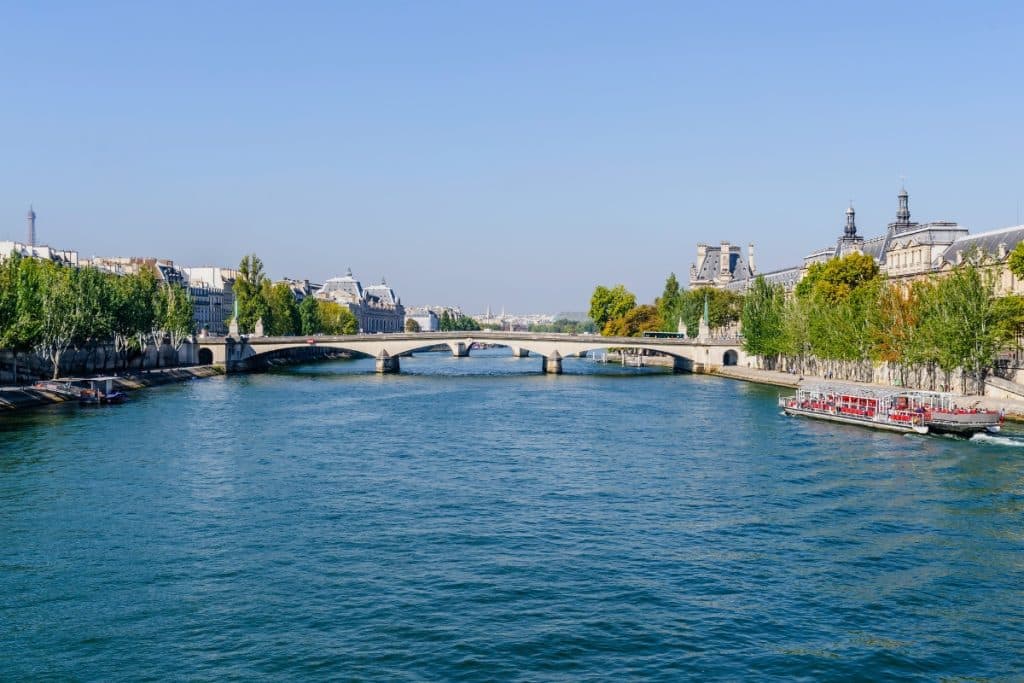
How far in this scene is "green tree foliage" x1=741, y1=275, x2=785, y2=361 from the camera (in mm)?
105312

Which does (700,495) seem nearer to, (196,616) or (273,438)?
(196,616)

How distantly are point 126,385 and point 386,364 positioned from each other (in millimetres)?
44074

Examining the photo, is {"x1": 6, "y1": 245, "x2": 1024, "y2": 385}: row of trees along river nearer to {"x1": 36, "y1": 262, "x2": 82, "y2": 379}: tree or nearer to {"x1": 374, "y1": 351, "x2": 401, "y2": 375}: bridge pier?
{"x1": 36, "y1": 262, "x2": 82, "y2": 379}: tree

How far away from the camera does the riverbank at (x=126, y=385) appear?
68125 mm

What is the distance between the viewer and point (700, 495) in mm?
39031

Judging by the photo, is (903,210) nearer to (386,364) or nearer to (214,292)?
(386,364)

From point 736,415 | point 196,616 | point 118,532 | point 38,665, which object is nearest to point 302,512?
point 118,532

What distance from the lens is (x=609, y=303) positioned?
17188 centimetres

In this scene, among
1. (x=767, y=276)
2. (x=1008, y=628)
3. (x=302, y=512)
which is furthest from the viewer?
(x=767, y=276)

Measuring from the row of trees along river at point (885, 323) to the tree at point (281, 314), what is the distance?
232 ft

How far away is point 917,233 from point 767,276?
70.1 metres

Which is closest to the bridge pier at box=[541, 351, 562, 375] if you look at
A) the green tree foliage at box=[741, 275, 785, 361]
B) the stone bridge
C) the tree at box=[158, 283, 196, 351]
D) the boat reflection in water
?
the stone bridge

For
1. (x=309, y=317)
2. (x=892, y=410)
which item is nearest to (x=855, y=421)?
(x=892, y=410)

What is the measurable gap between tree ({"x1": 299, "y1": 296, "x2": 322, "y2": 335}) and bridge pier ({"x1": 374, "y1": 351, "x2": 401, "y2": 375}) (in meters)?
38.1
